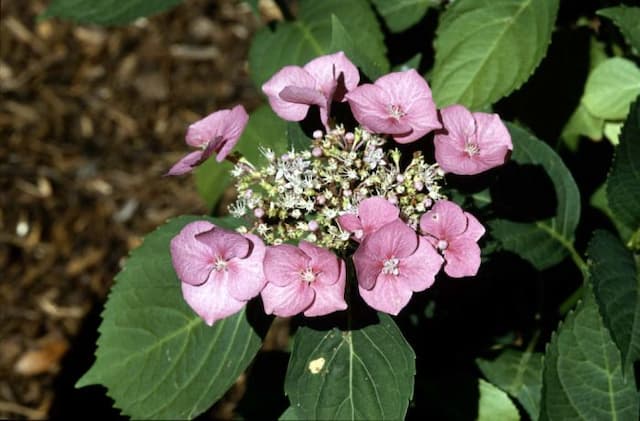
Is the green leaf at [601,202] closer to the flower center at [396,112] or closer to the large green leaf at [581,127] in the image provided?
the large green leaf at [581,127]

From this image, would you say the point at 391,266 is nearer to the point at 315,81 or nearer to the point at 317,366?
the point at 317,366

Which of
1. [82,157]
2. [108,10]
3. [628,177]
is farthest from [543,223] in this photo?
[82,157]

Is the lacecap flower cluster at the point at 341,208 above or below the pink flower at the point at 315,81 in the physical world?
below

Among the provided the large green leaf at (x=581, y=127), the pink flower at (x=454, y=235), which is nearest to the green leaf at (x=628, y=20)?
the large green leaf at (x=581, y=127)

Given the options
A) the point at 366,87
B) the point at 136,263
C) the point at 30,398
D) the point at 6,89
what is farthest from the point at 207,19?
the point at 366,87

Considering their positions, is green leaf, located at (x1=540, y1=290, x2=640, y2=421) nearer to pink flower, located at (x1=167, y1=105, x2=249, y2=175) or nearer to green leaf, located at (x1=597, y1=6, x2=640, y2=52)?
green leaf, located at (x1=597, y1=6, x2=640, y2=52)

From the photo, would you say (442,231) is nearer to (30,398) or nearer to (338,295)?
(338,295)

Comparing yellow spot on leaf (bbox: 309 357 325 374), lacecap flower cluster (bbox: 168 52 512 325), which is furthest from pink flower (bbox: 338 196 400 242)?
yellow spot on leaf (bbox: 309 357 325 374)

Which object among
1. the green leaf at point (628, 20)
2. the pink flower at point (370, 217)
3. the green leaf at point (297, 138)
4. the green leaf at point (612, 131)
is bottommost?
the green leaf at point (612, 131)
